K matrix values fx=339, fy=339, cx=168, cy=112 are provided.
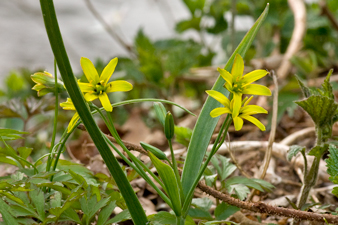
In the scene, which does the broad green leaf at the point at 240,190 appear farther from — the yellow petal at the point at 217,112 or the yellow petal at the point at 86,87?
the yellow petal at the point at 86,87

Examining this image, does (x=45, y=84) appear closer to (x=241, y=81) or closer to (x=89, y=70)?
(x=89, y=70)

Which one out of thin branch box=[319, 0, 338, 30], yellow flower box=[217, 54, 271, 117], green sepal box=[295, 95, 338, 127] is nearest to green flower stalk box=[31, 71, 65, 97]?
yellow flower box=[217, 54, 271, 117]

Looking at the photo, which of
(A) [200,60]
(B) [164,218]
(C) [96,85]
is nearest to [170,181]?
(B) [164,218]

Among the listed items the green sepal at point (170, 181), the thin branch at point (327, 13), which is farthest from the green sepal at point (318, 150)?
the thin branch at point (327, 13)

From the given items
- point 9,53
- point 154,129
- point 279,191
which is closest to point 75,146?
point 154,129

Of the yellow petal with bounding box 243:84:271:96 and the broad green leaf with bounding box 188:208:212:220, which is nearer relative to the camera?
the yellow petal with bounding box 243:84:271:96

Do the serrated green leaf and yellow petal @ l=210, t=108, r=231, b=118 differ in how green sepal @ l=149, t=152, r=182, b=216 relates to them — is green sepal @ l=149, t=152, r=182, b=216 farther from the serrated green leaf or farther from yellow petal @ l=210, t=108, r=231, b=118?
the serrated green leaf
